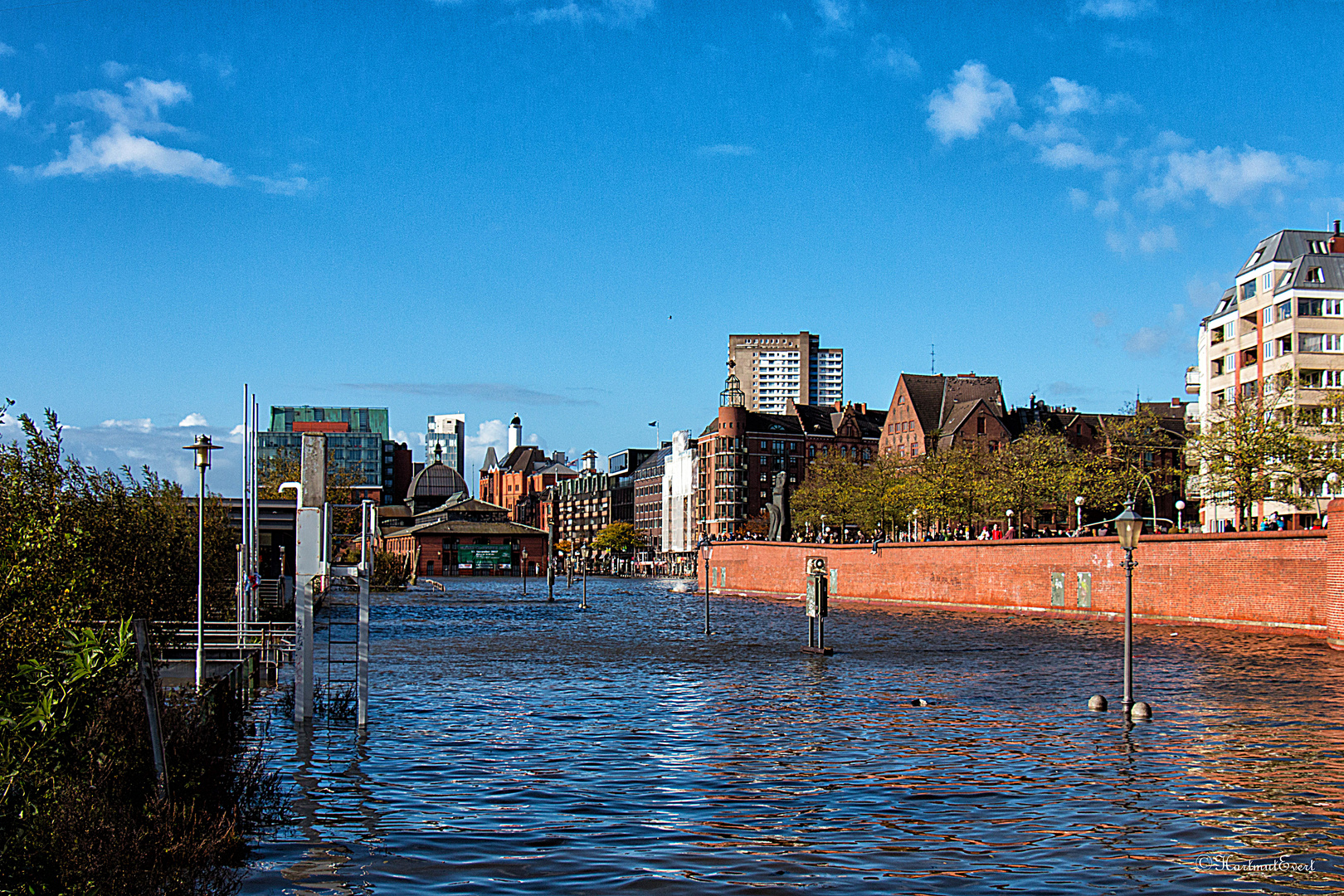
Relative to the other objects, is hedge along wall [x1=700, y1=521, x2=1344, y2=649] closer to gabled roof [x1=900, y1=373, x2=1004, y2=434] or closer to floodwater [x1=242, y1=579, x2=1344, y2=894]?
floodwater [x1=242, y1=579, x2=1344, y2=894]

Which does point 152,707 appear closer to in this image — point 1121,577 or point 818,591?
point 818,591

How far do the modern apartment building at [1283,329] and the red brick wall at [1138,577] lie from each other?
17.7 metres

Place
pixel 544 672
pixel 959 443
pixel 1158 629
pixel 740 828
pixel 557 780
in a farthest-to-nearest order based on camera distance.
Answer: pixel 959 443
pixel 1158 629
pixel 544 672
pixel 557 780
pixel 740 828

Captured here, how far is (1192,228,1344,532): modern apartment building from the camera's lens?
8675cm

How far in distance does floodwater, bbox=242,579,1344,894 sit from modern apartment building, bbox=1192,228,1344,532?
5058 centimetres

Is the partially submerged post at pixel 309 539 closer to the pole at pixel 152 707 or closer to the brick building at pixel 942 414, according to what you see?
the pole at pixel 152 707

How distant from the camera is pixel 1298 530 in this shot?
48.9 m

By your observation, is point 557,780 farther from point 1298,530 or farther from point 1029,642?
point 1298,530

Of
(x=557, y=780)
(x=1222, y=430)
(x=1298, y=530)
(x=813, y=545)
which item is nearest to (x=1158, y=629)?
(x=1298, y=530)

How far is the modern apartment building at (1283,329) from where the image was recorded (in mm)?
86750

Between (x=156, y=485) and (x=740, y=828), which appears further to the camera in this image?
(x=156, y=485)

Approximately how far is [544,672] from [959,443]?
329ft

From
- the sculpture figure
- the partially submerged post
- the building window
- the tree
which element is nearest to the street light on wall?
the partially submerged post

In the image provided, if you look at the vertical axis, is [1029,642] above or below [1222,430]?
below
